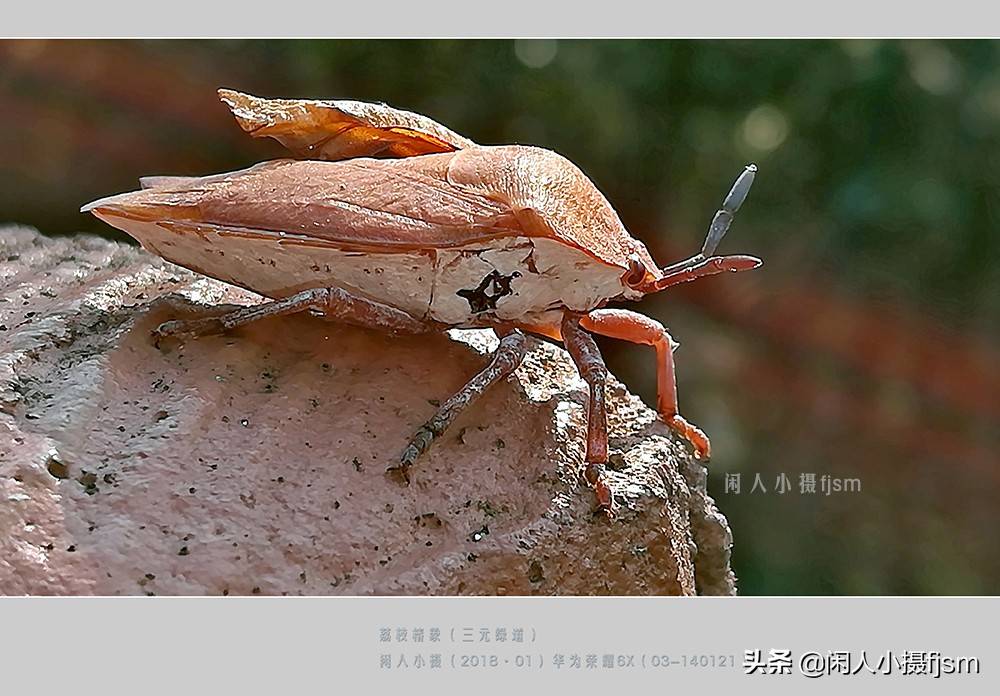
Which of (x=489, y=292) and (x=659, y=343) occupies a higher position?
(x=489, y=292)

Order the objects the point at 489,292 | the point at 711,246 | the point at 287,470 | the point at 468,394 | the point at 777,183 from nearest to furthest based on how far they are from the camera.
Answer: the point at 287,470, the point at 468,394, the point at 489,292, the point at 711,246, the point at 777,183

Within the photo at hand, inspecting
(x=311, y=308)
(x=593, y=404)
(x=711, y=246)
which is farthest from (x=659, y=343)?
(x=311, y=308)

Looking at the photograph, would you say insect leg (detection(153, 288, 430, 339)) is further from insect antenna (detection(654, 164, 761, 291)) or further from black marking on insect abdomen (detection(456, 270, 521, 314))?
insect antenna (detection(654, 164, 761, 291))

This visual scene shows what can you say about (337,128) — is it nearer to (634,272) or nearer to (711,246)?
(634,272)

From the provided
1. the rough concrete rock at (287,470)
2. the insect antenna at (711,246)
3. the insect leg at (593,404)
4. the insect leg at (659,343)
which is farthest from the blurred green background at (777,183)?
the rough concrete rock at (287,470)

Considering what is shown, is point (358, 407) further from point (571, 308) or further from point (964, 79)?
point (964, 79)

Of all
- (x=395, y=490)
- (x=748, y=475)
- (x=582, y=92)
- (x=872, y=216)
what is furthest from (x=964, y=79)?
(x=395, y=490)

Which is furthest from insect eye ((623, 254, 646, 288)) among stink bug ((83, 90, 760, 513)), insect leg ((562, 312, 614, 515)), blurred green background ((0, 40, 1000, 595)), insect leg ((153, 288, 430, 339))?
blurred green background ((0, 40, 1000, 595))
